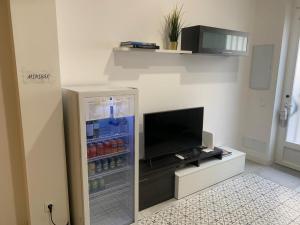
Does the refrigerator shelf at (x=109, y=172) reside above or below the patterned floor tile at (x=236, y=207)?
above

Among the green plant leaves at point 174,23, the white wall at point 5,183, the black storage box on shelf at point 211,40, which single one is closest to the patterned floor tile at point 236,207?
the white wall at point 5,183

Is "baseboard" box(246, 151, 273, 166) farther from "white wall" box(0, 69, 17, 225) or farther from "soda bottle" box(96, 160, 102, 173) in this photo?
"white wall" box(0, 69, 17, 225)

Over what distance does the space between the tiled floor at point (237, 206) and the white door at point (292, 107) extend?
0.50m

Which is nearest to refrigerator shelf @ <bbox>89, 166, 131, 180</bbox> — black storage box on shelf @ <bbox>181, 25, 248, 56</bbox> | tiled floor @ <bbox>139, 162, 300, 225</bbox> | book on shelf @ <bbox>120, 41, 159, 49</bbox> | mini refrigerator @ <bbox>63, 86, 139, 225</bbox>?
mini refrigerator @ <bbox>63, 86, 139, 225</bbox>

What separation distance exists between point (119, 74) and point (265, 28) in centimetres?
259

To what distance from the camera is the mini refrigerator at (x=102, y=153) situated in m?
1.88

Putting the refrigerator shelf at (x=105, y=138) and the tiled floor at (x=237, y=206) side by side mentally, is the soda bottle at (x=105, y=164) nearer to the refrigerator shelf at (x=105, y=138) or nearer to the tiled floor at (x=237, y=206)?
the refrigerator shelf at (x=105, y=138)

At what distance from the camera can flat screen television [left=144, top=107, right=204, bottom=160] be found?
8.83ft

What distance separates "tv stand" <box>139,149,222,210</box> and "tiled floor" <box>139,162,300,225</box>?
0.10 meters

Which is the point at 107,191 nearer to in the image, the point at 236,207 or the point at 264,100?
the point at 236,207

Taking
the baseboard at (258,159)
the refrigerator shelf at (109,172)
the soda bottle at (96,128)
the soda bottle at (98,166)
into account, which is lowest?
the baseboard at (258,159)

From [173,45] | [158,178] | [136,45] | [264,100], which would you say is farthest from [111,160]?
[264,100]

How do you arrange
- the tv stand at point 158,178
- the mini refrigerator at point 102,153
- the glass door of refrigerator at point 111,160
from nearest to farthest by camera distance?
the mini refrigerator at point 102,153 → the glass door of refrigerator at point 111,160 → the tv stand at point 158,178

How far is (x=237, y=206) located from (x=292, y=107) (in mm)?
1954
